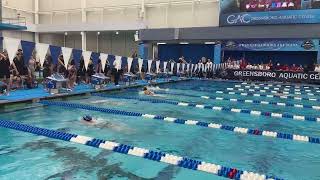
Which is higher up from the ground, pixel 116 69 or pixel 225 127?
pixel 116 69

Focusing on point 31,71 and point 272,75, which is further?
point 272,75

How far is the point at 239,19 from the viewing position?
71.0ft

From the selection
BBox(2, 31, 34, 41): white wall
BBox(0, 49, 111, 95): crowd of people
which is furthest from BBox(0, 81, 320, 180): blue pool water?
BBox(2, 31, 34, 41): white wall

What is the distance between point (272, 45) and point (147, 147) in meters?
17.7

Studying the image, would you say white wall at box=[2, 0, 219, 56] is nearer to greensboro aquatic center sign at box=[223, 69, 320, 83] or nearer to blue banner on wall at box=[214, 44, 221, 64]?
blue banner on wall at box=[214, 44, 221, 64]

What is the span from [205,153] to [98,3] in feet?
85.7

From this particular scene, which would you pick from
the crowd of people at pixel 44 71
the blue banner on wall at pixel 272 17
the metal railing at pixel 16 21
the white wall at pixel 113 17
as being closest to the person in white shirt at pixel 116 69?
the crowd of people at pixel 44 71

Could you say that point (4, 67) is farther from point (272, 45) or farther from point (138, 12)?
point (138, 12)

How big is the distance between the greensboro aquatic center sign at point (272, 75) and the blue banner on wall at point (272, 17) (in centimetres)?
329

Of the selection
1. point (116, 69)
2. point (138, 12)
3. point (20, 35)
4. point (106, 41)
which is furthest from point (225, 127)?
point (20, 35)

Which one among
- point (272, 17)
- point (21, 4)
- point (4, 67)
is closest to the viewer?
point (4, 67)

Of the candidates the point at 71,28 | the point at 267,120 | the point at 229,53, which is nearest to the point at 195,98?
the point at 267,120

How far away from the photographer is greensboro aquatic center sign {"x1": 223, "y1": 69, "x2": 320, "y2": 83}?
1848cm

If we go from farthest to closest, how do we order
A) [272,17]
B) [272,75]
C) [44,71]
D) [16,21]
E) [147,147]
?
[16,21]
[272,17]
[272,75]
[44,71]
[147,147]
